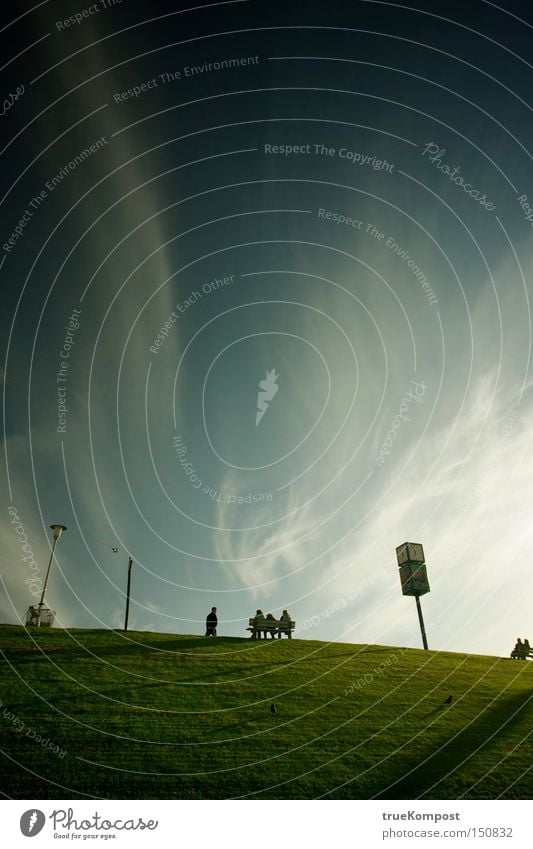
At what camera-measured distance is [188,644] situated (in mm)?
22016

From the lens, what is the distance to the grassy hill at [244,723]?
11.8 m

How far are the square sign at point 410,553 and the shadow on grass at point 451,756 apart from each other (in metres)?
15.0

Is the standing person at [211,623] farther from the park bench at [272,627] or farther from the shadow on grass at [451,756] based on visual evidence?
the shadow on grass at [451,756]

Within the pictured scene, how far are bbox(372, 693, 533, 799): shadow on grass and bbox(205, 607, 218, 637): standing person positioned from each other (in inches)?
458

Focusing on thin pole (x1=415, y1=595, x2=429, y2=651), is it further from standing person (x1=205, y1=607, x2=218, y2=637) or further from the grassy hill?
standing person (x1=205, y1=607, x2=218, y2=637)

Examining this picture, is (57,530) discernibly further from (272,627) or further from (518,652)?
(518,652)

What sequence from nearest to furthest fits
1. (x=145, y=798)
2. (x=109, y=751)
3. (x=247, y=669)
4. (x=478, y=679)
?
(x=145, y=798) → (x=109, y=751) → (x=247, y=669) → (x=478, y=679)

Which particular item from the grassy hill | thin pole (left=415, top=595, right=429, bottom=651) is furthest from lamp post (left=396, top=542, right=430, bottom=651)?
the grassy hill

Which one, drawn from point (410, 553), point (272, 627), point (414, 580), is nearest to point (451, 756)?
point (272, 627)

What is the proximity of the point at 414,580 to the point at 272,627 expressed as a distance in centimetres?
1146

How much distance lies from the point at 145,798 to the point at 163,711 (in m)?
4.20
